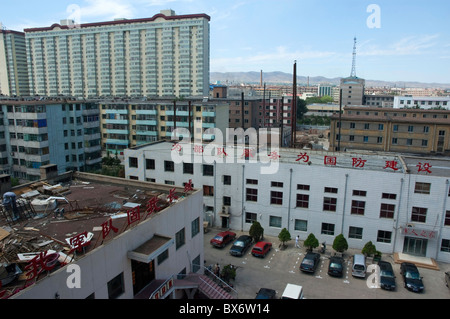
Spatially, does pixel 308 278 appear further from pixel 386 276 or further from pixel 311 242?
pixel 386 276

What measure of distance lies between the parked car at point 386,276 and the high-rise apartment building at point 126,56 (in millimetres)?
75940

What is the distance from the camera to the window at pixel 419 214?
23.6 meters

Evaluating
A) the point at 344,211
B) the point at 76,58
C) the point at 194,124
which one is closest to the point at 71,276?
the point at 344,211

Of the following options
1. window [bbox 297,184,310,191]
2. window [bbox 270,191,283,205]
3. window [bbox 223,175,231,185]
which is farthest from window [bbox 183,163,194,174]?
window [bbox 297,184,310,191]

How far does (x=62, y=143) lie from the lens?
141ft

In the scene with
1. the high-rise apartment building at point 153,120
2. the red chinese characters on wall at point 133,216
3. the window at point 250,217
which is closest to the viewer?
the red chinese characters on wall at point 133,216

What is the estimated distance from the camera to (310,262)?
22562 millimetres

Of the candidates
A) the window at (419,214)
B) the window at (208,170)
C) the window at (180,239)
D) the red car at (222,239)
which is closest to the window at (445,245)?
the window at (419,214)

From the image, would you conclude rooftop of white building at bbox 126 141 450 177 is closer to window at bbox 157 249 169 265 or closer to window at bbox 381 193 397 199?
window at bbox 381 193 397 199

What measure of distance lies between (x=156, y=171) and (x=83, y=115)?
21012 mm

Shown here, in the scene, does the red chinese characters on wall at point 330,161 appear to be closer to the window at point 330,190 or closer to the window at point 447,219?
the window at point 330,190

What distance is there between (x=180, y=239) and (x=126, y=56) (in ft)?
293

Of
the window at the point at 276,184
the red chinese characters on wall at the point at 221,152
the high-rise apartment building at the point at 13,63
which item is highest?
the high-rise apartment building at the point at 13,63

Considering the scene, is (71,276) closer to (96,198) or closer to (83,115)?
(96,198)
